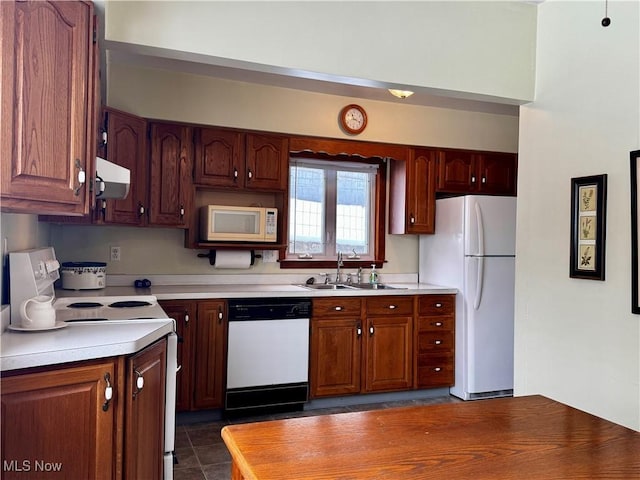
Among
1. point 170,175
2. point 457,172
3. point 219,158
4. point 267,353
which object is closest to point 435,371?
point 267,353

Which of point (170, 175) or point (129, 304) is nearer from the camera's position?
point (129, 304)

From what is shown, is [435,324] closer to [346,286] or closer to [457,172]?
[346,286]

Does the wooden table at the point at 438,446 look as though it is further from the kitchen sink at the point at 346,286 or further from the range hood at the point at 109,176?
the kitchen sink at the point at 346,286

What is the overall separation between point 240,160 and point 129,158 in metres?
0.84

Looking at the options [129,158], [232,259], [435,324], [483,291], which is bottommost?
[435,324]

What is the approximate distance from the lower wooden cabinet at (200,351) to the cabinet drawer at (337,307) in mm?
712

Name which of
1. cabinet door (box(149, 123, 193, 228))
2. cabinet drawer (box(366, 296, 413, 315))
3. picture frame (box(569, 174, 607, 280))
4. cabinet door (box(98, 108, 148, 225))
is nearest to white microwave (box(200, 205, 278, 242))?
cabinet door (box(149, 123, 193, 228))

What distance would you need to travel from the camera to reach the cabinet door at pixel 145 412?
181 centimetres

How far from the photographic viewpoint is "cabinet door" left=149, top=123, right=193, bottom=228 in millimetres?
3564

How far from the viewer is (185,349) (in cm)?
341

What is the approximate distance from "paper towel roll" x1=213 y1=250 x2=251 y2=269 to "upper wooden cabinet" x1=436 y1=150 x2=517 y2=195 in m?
1.85

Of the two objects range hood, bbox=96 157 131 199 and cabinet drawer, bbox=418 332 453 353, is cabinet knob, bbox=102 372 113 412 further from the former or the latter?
cabinet drawer, bbox=418 332 453 353

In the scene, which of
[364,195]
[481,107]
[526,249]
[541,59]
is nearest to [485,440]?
[526,249]

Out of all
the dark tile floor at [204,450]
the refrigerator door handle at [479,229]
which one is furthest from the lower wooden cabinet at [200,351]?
the refrigerator door handle at [479,229]
